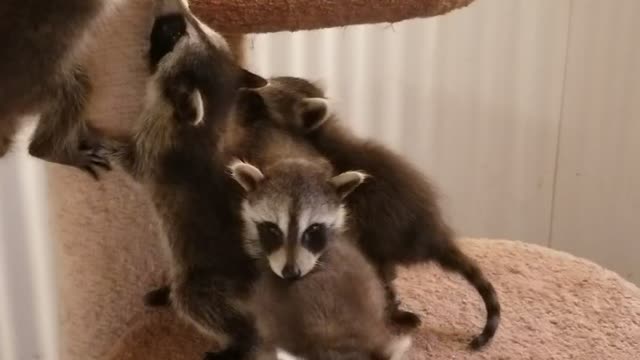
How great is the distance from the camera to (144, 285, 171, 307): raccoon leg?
129 centimetres

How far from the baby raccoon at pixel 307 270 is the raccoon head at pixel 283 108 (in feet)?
0.37

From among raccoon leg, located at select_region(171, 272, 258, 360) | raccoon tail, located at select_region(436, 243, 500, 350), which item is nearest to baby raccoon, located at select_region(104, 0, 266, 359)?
raccoon leg, located at select_region(171, 272, 258, 360)

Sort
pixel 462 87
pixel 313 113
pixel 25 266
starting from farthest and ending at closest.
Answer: pixel 462 87
pixel 25 266
pixel 313 113

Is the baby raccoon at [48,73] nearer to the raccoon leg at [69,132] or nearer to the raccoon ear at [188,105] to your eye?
the raccoon leg at [69,132]

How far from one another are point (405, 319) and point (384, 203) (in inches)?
6.3

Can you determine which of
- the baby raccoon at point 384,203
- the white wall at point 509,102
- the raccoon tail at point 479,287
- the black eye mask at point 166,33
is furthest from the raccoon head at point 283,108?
the white wall at point 509,102

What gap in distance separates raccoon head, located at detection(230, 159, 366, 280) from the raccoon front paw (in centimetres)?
18

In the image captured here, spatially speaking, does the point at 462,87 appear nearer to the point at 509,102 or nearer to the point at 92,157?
the point at 509,102

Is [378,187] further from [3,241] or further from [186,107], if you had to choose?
[3,241]

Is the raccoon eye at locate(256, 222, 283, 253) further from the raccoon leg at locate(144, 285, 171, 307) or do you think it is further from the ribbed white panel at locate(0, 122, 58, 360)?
the ribbed white panel at locate(0, 122, 58, 360)

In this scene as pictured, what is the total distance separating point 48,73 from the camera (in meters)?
1.03

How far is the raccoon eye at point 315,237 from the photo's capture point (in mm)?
1078

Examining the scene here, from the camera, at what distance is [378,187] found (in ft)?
3.86

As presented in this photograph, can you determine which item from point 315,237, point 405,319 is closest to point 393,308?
point 405,319
